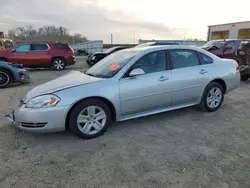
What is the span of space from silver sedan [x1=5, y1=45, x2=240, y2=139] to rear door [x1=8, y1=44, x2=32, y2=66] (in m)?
9.08

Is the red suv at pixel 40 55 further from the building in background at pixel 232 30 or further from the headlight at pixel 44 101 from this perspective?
the building in background at pixel 232 30

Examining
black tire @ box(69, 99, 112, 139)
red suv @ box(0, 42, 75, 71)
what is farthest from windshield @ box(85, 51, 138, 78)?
red suv @ box(0, 42, 75, 71)

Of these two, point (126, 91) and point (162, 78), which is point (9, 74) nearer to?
point (126, 91)

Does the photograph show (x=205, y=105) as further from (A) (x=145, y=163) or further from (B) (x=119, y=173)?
(B) (x=119, y=173)

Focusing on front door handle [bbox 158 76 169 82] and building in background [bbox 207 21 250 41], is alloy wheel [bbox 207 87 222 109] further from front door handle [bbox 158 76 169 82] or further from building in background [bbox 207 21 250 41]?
building in background [bbox 207 21 250 41]

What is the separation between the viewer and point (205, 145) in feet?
10.7

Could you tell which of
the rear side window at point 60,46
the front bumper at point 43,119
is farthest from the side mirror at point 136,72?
the rear side window at point 60,46

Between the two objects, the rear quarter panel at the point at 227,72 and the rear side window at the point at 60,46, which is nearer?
the rear quarter panel at the point at 227,72

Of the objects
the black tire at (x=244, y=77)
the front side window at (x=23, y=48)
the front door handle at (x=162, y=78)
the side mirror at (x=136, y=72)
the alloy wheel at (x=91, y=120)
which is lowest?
the alloy wheel at (x=91, y=120)

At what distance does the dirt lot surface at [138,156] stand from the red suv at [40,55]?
8725mm

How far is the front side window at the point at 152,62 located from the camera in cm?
390

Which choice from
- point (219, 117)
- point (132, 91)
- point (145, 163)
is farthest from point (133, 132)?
point (219, 117)

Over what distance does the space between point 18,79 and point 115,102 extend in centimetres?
584

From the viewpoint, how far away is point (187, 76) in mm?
4246
